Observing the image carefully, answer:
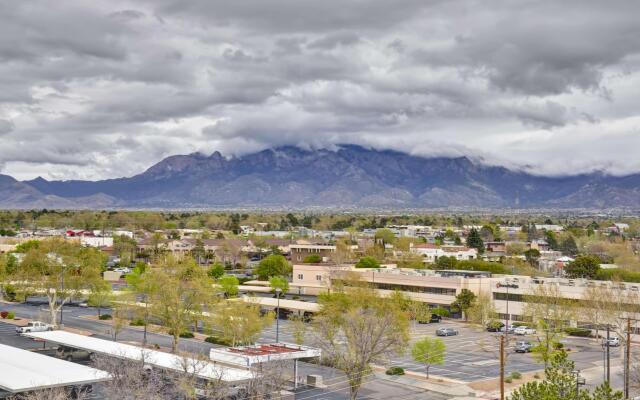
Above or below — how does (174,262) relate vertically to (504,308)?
above

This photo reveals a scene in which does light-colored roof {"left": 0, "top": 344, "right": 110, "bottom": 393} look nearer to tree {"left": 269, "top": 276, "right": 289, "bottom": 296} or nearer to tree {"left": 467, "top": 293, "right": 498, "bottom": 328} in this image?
tree {"left": 467, "top": 293, "right": 498, "bottom": 328}

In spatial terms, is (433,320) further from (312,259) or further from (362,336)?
(312,259)

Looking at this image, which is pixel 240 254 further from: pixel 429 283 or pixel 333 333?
pixel 333 333

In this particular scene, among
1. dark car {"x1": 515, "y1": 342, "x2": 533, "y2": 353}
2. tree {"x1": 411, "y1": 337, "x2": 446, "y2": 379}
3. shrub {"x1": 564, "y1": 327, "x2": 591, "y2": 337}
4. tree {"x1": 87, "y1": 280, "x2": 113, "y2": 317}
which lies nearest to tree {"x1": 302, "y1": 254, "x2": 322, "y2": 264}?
tree {"x1": 87, "y1": 280, "x2": 113, "y2": 317}

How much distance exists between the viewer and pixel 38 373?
142 ft

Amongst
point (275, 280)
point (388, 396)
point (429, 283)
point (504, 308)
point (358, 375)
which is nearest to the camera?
point (358, 375)

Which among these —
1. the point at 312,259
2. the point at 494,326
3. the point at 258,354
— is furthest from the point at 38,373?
the point at 312,259

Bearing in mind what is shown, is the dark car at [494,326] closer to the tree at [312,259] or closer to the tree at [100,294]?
the tree at [100,294]

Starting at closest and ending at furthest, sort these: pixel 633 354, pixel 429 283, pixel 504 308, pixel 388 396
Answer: pixel 388 396 < pixel 633 354 < pixel 504 308 < pixel 429 283

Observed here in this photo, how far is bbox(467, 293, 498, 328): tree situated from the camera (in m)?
79.4

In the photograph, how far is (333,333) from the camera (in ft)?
172

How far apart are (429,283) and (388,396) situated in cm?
4319

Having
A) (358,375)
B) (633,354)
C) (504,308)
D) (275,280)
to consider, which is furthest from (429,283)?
(358,375)

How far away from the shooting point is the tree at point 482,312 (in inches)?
3125
